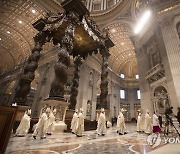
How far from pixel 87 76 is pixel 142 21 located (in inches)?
344

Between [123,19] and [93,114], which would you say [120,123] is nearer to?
[93,114]

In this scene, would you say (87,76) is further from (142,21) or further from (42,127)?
(42,127)

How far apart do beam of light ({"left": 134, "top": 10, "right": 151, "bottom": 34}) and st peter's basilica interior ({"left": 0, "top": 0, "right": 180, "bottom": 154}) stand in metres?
0.11

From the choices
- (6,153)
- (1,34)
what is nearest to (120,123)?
(6,153)

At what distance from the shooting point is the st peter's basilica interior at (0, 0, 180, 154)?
3.27 meters

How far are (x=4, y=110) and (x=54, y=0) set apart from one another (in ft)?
Answer: 49.3

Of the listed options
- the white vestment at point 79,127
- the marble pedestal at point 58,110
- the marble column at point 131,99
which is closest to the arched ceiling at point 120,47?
the marble column at point 131,99

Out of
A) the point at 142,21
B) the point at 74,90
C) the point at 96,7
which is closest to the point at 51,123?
the point at 74,90

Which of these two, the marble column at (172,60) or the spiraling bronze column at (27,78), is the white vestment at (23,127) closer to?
the spiraling bronze column at (27,78)

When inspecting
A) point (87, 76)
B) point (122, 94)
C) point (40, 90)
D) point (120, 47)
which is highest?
point (120, 47)

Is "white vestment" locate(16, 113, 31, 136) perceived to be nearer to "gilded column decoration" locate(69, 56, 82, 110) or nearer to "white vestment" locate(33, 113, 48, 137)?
"white vestment" locate(33, 113, 48, 137)

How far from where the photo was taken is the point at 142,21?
40.6 feet

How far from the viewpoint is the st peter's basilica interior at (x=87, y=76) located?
3273mm

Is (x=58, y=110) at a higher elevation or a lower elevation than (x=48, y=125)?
higher
